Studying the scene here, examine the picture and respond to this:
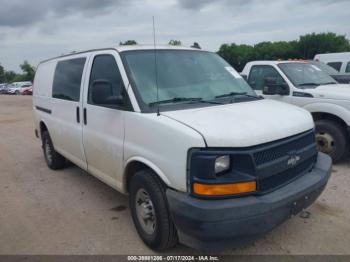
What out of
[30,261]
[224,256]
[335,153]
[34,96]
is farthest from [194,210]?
[34,96]

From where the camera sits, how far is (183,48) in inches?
175

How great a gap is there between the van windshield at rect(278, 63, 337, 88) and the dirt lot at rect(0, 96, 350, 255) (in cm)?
168

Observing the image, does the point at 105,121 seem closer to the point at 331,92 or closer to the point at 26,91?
the point at 331,92

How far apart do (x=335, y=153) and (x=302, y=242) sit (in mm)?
2874

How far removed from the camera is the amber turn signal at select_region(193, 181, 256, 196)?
2.79m

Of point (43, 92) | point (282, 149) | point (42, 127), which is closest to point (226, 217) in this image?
point (282, 149)

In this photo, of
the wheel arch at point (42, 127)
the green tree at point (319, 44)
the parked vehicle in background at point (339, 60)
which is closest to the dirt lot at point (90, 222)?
the wheel arch at point (42, 127)

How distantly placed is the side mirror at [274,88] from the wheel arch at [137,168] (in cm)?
361

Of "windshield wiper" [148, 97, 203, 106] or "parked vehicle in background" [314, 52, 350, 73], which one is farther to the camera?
"parked vehicle in background" [314, 52, 350, 73]

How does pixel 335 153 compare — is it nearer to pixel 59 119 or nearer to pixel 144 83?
pixel 144 83

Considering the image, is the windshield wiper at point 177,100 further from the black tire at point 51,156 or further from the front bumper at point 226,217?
the black tire at point 51,156

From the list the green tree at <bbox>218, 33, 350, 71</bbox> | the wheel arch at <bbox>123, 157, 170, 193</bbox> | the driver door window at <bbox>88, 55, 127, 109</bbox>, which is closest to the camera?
the wheel arch at <bbox>123, 157, 170, 193</bbox>

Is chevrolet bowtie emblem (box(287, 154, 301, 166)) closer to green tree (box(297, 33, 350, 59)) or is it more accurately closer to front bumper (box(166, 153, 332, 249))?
front bumper (box(166, 153, 332, 249))

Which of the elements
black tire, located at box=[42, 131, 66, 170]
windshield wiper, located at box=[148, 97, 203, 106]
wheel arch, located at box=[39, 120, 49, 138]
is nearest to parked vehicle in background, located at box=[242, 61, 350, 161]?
windshield wiper, located at box=[148, 97, 203, 106]
